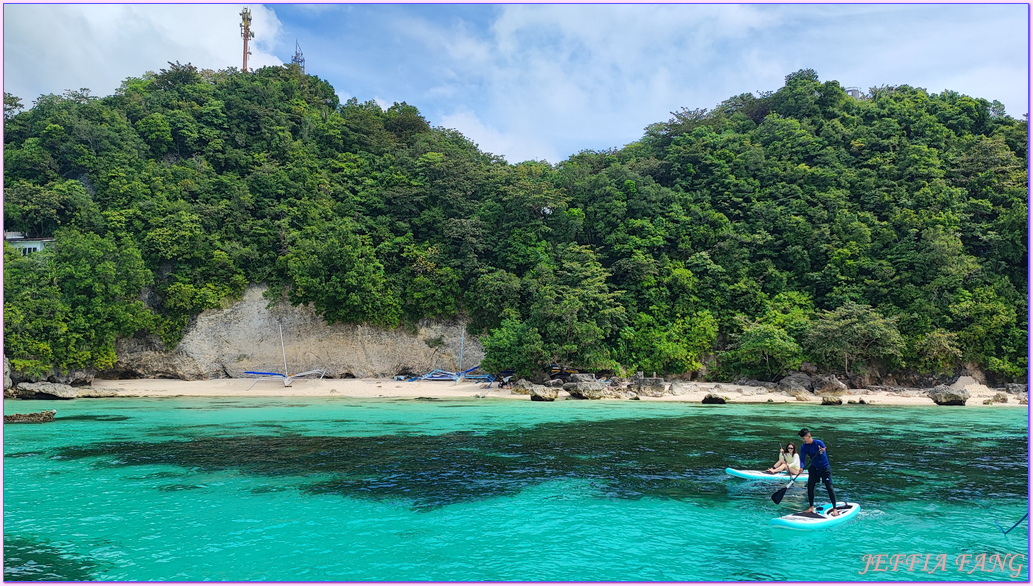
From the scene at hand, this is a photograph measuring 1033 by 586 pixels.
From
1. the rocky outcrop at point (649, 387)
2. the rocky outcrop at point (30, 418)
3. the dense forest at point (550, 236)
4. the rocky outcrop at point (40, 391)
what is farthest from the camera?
the dense forest at point (550, 236)

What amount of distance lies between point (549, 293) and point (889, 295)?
69.6 feet

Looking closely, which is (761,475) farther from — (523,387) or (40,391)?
(40,391)

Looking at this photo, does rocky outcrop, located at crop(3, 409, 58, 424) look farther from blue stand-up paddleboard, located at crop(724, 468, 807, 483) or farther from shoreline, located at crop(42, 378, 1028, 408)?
blue stand-up paddleboard, located at crop(724, 468, 807, 483)

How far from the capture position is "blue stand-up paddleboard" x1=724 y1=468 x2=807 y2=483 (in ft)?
41.3

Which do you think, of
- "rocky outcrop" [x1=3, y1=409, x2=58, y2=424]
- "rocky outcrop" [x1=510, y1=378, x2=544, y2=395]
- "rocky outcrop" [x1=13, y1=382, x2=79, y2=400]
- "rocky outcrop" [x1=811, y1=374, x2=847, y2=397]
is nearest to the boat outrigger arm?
"rocky outcrop" [x1=13, y1=382, x2=79, y2=400]

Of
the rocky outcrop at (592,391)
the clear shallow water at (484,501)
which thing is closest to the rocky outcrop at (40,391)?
the clear shallow water at (484,501)

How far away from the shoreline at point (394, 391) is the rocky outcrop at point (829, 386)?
13.1 inches

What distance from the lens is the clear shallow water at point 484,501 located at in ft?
27.5

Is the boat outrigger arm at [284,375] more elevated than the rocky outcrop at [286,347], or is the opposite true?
the rocky outcrop at [286,347]

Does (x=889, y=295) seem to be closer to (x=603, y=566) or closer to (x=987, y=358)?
(x=987, y=358)

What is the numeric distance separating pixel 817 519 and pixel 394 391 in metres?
26.5

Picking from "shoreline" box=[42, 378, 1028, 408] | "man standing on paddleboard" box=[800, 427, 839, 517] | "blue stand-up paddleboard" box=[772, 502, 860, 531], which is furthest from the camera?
"shoreline" box=[42, 378, 1028, 408]

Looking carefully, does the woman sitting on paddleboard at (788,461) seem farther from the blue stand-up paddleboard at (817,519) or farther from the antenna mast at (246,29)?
the antenna mast at (246,29)

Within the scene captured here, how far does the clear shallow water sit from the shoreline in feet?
30.4
